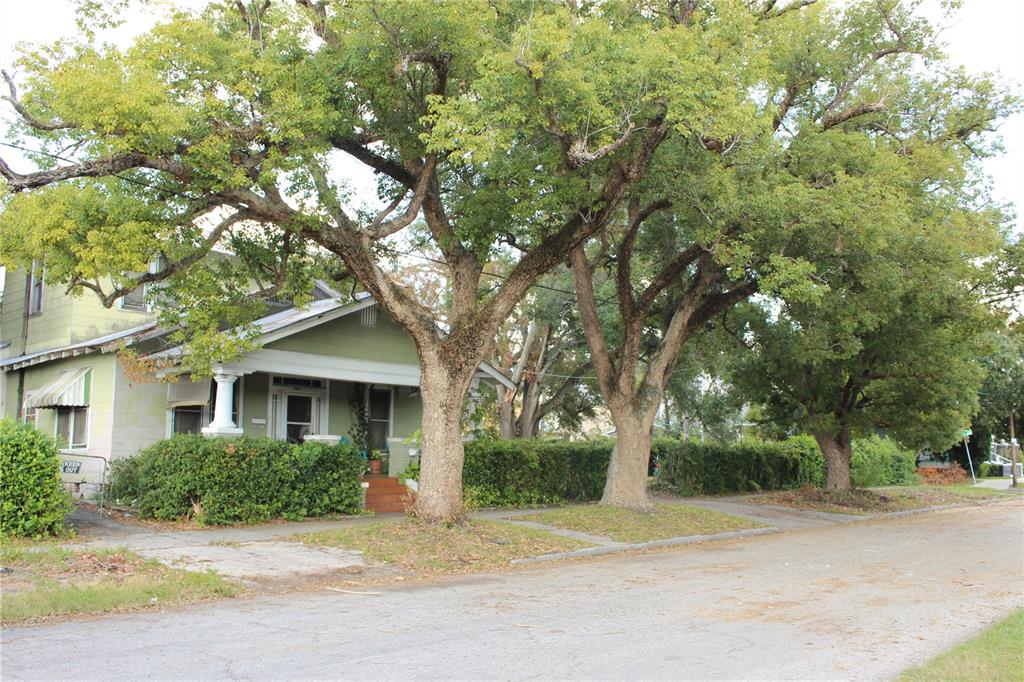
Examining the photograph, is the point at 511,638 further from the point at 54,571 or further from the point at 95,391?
the point at 95,391

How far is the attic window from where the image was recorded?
2020 cm

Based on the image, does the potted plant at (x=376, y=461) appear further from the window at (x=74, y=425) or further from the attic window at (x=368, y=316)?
the window at (x=74, y=425)

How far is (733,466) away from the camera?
90.2ft

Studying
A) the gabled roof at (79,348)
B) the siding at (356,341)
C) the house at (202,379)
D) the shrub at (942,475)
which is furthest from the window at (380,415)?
the shrub at (942,475)

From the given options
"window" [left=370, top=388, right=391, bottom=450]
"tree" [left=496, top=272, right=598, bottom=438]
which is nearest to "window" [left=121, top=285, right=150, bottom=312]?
"window" [left=370, top=388, right=391, bottom=450]

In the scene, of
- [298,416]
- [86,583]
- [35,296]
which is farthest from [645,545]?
[35,296]

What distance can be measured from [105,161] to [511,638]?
27.3 ft

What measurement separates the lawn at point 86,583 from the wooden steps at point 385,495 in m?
7.42

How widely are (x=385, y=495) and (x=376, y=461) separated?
1.91 meters

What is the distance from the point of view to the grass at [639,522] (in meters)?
15.7

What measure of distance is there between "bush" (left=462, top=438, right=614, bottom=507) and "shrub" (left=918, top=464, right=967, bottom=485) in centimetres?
2405

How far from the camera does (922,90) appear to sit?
17.4m

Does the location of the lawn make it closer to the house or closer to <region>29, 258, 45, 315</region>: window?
the house

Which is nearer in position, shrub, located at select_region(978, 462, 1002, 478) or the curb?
the curb
